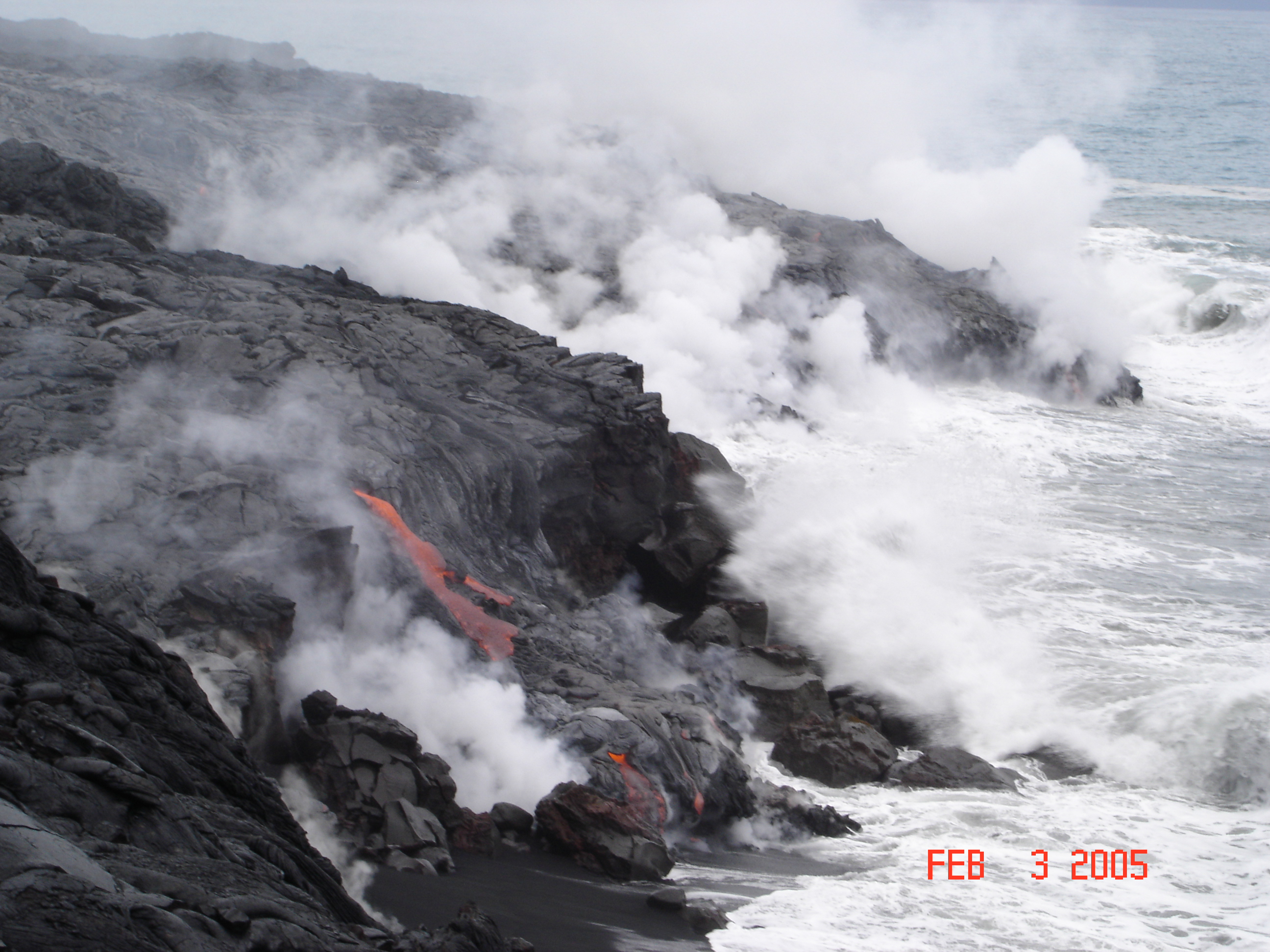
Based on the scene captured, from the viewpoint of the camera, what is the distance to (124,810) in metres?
5.70

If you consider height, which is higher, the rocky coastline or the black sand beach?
the rocky coastline

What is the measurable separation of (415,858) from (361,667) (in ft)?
8.71

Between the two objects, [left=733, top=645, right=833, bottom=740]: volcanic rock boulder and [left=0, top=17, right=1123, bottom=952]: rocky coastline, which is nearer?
[left=0, top=17, right=1123, bottom=952]: rocky coastline

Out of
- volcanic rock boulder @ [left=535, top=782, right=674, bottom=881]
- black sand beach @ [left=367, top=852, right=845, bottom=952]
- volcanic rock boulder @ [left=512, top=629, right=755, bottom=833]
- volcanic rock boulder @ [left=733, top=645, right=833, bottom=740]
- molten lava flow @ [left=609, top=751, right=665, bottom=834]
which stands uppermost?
volcanic rock boulder @ [left=733, top=645, right=833, bottom=740]

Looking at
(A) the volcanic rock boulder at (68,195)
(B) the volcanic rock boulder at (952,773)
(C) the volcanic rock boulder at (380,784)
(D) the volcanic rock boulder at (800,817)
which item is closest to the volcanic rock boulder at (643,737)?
(D) the volcanic rock boulder at (800,817)

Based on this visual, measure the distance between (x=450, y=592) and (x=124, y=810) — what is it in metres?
7.43

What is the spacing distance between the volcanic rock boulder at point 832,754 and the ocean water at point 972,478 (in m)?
0.27

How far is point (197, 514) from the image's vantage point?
466 inches

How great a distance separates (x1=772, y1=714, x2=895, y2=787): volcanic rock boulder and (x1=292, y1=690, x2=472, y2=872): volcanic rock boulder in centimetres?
440

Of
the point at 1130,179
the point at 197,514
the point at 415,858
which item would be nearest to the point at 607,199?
the point at 197,514

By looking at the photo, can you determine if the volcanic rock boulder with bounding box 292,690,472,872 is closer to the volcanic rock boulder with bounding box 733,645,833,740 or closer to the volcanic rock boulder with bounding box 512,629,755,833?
the volcanic rock boulder with bounding box 512,629,755,833

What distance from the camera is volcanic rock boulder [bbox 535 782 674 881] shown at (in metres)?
10.0

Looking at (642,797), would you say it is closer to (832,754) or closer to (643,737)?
(643,737)

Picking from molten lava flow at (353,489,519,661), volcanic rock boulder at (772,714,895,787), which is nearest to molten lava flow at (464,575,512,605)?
molten lava flow at (353,489,519,661)
